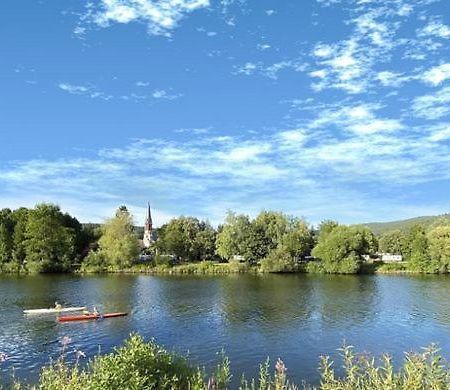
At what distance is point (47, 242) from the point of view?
105 m

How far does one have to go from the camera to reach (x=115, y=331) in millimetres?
40375

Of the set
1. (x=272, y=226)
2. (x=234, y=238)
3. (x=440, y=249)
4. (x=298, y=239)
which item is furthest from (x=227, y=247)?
(x=440, y=249)

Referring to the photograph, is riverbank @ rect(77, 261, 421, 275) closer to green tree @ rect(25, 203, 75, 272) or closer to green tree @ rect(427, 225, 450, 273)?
green tree @ rect(427, 225, 450, 273)

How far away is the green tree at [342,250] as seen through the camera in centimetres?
10167

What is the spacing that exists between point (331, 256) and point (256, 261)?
16.5 meters

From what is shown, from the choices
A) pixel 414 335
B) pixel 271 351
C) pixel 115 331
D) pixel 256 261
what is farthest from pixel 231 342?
pixel 256 261

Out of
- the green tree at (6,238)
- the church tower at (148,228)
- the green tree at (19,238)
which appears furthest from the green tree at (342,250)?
the church tower at (148,228)

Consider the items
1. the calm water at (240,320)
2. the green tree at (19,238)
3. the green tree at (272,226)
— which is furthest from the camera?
the green tree at (272,226)

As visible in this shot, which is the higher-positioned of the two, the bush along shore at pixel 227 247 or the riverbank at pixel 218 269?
the bush along shore at pixel 227 247

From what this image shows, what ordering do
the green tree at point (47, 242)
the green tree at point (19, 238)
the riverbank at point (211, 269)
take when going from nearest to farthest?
the riverbank at point (211, 269) < the green tree at point (47, 242) < the green tree at point (19, 238)

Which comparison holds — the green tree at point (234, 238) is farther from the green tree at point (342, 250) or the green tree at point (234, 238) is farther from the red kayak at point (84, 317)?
the red kayak at point (84, 317)

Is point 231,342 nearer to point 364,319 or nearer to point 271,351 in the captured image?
point 271,351

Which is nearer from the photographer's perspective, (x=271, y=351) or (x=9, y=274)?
(x=271, y=351)

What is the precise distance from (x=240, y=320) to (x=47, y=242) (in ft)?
230
